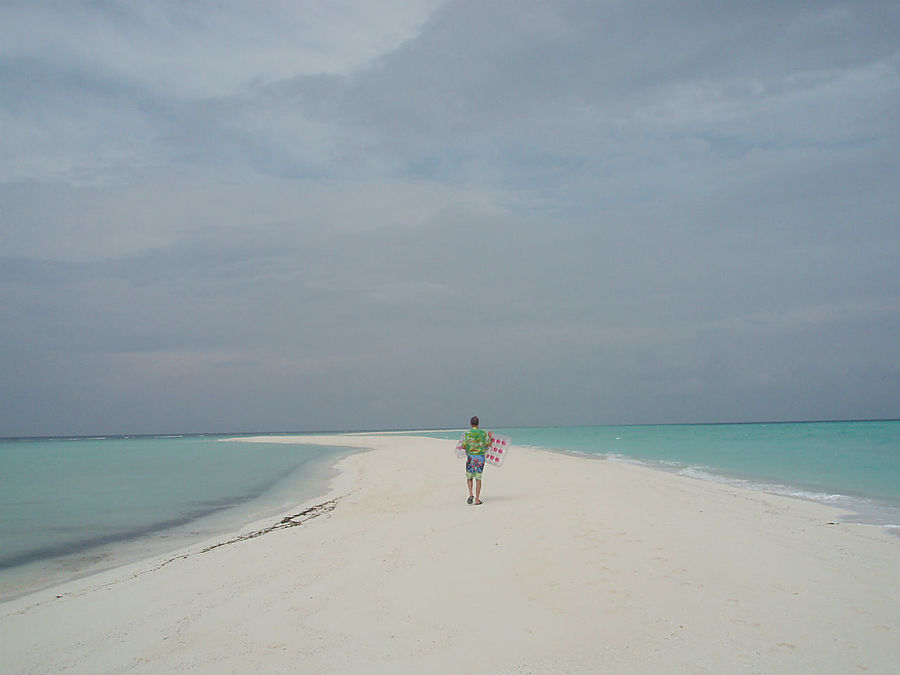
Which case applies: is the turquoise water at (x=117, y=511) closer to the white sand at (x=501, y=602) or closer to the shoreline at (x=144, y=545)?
the shoreline at (x=144, y=545)

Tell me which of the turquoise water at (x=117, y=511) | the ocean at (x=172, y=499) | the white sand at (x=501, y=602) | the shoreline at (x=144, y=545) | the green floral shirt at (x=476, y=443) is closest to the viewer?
the white sand at (x=501, y=602)

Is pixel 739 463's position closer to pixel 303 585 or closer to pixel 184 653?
pixel 303 585

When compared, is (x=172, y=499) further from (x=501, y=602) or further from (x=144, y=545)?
(x=501, y=602)

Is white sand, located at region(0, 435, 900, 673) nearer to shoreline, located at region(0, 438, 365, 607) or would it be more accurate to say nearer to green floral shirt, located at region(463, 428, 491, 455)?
shoreline, located at region(0, 438, 365, 607)

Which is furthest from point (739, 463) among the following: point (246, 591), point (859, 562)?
point (246, 591)

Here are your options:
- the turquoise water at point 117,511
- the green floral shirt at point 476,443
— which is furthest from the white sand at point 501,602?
the green floral shirt at point 476,443

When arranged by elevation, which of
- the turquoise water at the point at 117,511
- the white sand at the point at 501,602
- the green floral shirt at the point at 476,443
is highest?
the green floral shirt at the point at 476,443

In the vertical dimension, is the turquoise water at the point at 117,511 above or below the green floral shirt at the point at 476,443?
below

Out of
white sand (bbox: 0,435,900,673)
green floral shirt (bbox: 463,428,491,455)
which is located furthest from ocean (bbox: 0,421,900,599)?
green floral shirt (bbox: 463,428,491,455)

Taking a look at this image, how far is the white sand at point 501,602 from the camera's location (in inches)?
196

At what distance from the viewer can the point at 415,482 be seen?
18812 millimetres

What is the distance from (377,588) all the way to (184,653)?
2.21m

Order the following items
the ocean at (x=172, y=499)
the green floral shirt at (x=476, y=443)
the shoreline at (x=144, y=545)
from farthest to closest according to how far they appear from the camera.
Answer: the green floral shirt at (x=476, y=443) → the ocean at (x=172, y=499) → the shoreline at (x=144, y=545)

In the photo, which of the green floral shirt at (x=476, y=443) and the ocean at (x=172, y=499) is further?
the green floral shirt at (x=476, y=443)
